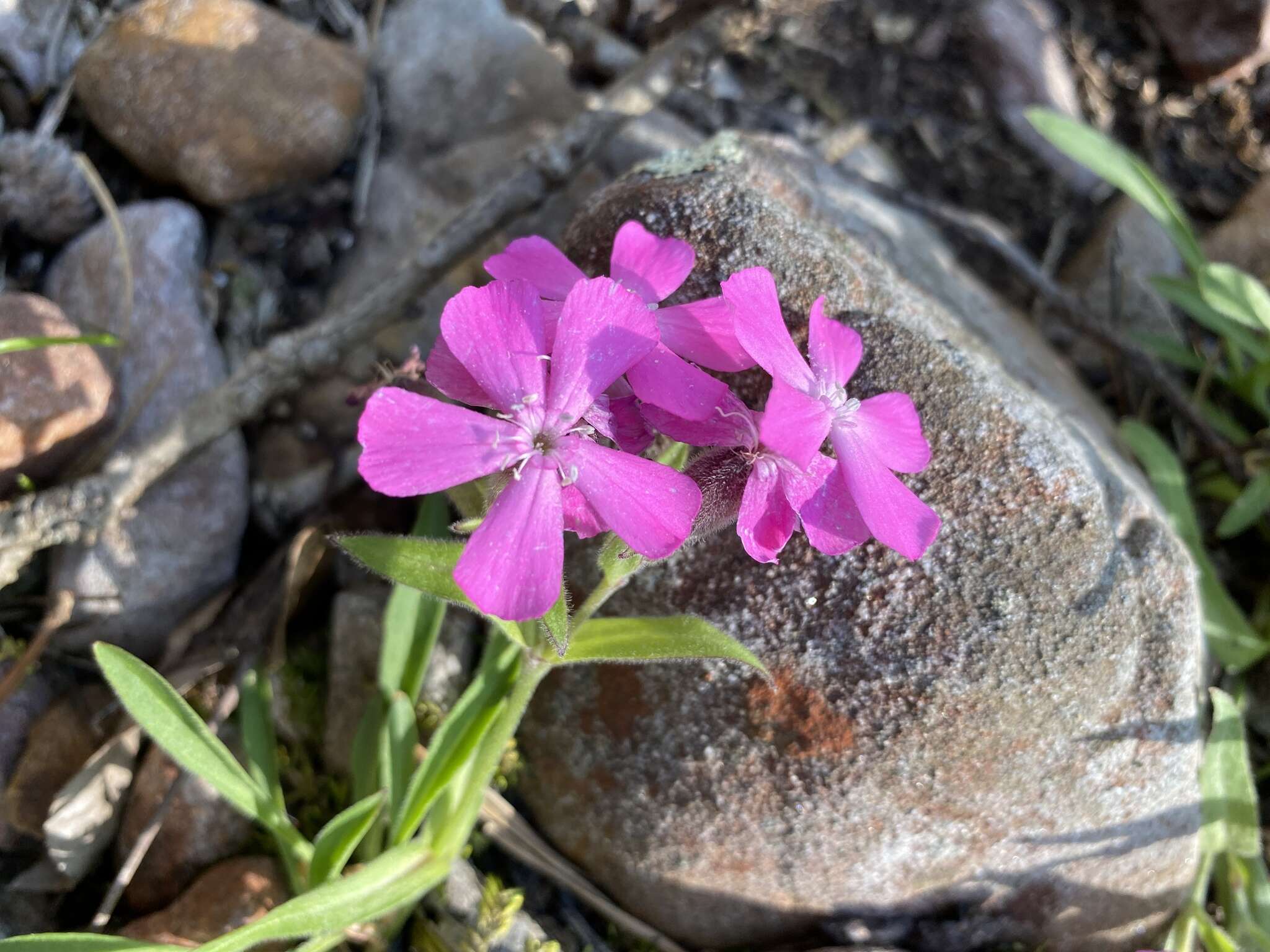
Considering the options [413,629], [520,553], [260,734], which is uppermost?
[520,553]

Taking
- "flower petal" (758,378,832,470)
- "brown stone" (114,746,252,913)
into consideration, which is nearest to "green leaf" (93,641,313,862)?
"brown stone" (114,746,252,913)

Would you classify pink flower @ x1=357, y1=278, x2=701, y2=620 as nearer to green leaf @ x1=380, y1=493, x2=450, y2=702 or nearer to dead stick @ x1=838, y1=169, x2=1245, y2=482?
green leaf @ x1=380, y1=493, x2=450, y2=702

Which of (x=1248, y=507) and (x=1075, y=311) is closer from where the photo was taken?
(x=1248, y=507)

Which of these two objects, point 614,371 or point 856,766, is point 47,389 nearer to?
point 614,371

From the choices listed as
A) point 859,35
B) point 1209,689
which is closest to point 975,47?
point 859,35

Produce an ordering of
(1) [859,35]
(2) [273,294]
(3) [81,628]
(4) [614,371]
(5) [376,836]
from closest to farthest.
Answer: (4) [614,371], (5) [376,836], (3) [81,628], (2) [273,294], (1) [859,35]

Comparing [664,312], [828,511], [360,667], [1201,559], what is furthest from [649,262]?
[1201,559]

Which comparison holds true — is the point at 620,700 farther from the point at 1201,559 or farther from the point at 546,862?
the point at 1201,559
